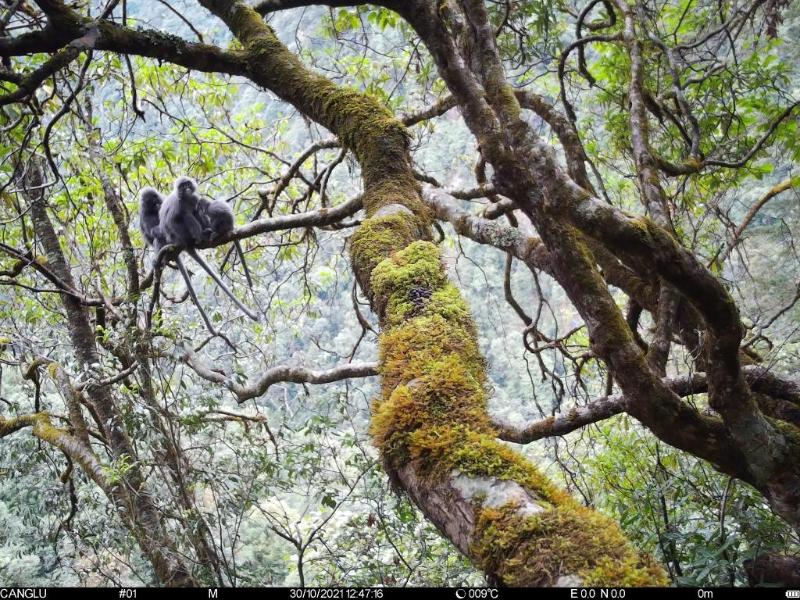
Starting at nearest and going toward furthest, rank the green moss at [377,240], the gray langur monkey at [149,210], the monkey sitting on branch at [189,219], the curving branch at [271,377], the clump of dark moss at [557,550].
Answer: the clump of dark moss at [557,550] → the green moss at [377,240] → the curving branch at [271,377] → the monkey sitting on branch at [189,219] → the gray langur monkey at [149,210]

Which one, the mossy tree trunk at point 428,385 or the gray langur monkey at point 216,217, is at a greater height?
the gray langur monkey at point 216,217

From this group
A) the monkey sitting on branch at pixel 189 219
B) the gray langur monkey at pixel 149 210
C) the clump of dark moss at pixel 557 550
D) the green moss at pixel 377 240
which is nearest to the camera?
the clump of dark moss at pixel 557 550

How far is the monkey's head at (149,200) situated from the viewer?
547 centimetres

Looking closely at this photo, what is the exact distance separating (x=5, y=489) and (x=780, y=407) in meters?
9.09

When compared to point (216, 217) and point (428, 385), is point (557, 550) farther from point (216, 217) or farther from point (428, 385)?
point (216, 217)

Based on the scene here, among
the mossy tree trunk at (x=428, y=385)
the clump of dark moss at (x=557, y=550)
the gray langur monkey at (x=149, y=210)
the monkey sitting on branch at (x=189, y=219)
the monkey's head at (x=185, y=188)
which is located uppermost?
the gray langur monkey at (x=149, y=210)

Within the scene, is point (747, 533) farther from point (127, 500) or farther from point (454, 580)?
point (127, 500)

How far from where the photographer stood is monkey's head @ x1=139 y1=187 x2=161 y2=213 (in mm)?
5469

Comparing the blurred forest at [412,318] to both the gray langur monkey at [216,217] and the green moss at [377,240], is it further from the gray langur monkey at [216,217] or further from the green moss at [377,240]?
the gray langur monkey at [216,217]

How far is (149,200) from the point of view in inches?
216

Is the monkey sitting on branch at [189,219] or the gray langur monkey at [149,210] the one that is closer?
the monkey sitting on branch at [189,219]

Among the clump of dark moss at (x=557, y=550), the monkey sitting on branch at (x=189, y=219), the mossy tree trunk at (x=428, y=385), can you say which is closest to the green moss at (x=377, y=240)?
the mossy tree trunk at (x=428, y=385)

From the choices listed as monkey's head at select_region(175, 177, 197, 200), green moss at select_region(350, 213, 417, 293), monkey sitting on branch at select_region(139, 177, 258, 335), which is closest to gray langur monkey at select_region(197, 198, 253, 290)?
monkey sitting on branch at select_region(139, 177, 258, 335)

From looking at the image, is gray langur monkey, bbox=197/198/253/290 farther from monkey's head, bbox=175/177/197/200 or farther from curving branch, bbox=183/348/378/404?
curving branch, bbox=183/348/378/404
